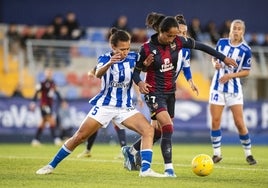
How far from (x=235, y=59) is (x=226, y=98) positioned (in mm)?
728

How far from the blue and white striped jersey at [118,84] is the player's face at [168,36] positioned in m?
0.45

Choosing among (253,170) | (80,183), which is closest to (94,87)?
(253,170)

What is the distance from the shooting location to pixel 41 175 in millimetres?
10195

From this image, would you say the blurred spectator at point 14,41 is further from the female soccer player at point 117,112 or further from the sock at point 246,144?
the female soccer player at point 117,112

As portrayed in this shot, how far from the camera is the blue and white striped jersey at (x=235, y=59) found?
1325 centimetres

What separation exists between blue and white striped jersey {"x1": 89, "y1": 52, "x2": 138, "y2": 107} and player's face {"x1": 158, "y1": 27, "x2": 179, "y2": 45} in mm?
453

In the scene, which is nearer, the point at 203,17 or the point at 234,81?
the point at 234,81

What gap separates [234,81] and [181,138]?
33.4 ft

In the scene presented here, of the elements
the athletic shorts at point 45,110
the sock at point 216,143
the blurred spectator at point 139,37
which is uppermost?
the blurred spectator at point 139,37

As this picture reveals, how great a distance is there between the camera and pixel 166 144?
1011 centimetres

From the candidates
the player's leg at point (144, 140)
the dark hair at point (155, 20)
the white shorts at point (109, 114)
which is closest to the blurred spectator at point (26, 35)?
the dark hair at point (155, 20)

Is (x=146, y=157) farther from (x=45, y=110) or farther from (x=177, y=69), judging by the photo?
(x=45, y=110)

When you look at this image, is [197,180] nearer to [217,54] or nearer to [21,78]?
[217,54]

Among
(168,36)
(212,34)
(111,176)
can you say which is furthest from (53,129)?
(168,36)
